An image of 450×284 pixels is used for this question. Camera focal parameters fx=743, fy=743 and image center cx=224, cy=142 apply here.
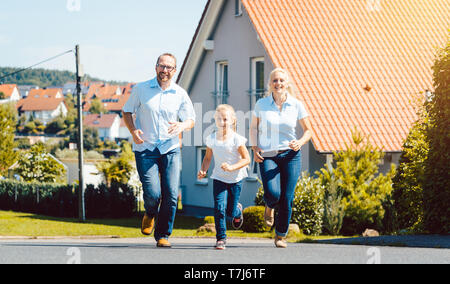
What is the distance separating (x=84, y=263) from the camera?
6.60 meters

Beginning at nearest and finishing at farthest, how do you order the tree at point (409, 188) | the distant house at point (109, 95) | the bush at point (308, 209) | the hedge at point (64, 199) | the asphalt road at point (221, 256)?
the asphalt road at point (221, 256) → the tree at point (409, 188) → the bush at point (308, 209) → the hedge at point (64, 199) → the distant house at point (109, 95)

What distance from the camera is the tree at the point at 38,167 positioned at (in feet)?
131

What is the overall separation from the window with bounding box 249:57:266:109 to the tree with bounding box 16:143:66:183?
706 inches

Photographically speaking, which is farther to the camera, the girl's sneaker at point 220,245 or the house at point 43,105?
the house at point 43,105

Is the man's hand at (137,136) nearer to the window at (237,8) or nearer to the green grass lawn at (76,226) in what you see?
the green grass lawn at (76,226)

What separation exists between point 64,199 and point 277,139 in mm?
26980

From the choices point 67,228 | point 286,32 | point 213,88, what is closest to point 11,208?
point 67,228

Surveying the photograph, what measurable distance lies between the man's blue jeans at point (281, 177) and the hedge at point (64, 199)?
23936 mm

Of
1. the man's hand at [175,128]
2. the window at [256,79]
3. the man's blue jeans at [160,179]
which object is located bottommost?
the man's blue jeans at [160,179]

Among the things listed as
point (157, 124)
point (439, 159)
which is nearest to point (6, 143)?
point (439, 159)

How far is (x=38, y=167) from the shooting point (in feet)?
131

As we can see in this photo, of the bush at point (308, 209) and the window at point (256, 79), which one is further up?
the window at point (256, 79)

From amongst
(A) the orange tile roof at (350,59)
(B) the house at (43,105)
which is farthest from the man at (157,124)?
(B) the house at (43,105)
